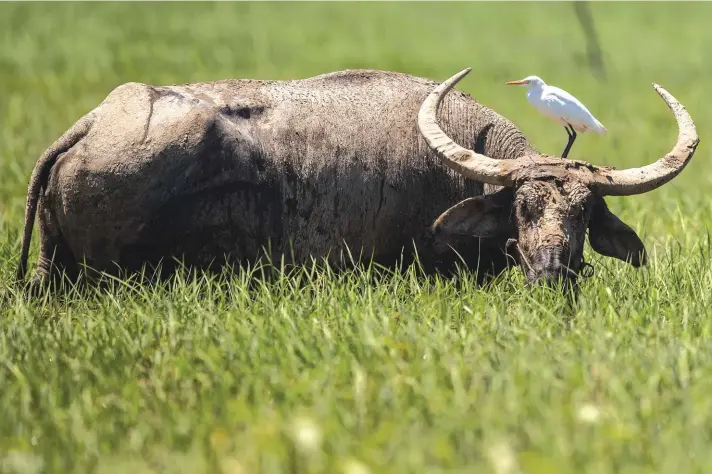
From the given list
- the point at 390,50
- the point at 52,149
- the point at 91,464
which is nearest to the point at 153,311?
the point at 52,149

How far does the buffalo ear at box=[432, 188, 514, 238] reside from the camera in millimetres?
6453

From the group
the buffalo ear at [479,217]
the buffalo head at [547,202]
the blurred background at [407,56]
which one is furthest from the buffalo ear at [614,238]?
the blurred background at [407,56]

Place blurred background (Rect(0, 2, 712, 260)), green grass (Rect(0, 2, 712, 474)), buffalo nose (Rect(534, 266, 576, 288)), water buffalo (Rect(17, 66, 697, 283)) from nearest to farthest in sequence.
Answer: green grass (Rect(0, 2, 712, 474)), buffalo nose (Rect(534, 266, 576, 288)), water buffalo (Rect(17, 66, 697, 283)), blurred background (Rect(0, 2, 712, 260))

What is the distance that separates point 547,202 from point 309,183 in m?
1.51

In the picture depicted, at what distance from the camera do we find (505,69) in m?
20.5

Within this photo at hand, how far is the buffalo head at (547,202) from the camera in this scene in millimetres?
6027

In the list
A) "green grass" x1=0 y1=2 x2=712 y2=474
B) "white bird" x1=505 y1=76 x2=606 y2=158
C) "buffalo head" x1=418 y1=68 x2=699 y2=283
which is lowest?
"green grass" x1=0 y1=2 x2=712 y2=474

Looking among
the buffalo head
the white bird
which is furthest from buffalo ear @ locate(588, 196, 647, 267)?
the white bird

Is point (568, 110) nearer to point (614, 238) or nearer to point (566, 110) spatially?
point (566, 110)

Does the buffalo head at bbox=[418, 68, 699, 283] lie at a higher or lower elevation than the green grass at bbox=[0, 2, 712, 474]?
higher

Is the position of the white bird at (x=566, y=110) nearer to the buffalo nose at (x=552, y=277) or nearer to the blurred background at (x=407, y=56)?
the buffalo nose at (x=552, y=277)

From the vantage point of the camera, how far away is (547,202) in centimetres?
609

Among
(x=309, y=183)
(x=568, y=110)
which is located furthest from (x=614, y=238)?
(x=309, y=183)

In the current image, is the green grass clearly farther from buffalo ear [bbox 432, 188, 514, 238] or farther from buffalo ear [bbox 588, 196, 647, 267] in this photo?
buffalo ear [bbox 432, 188, 514, 238]
